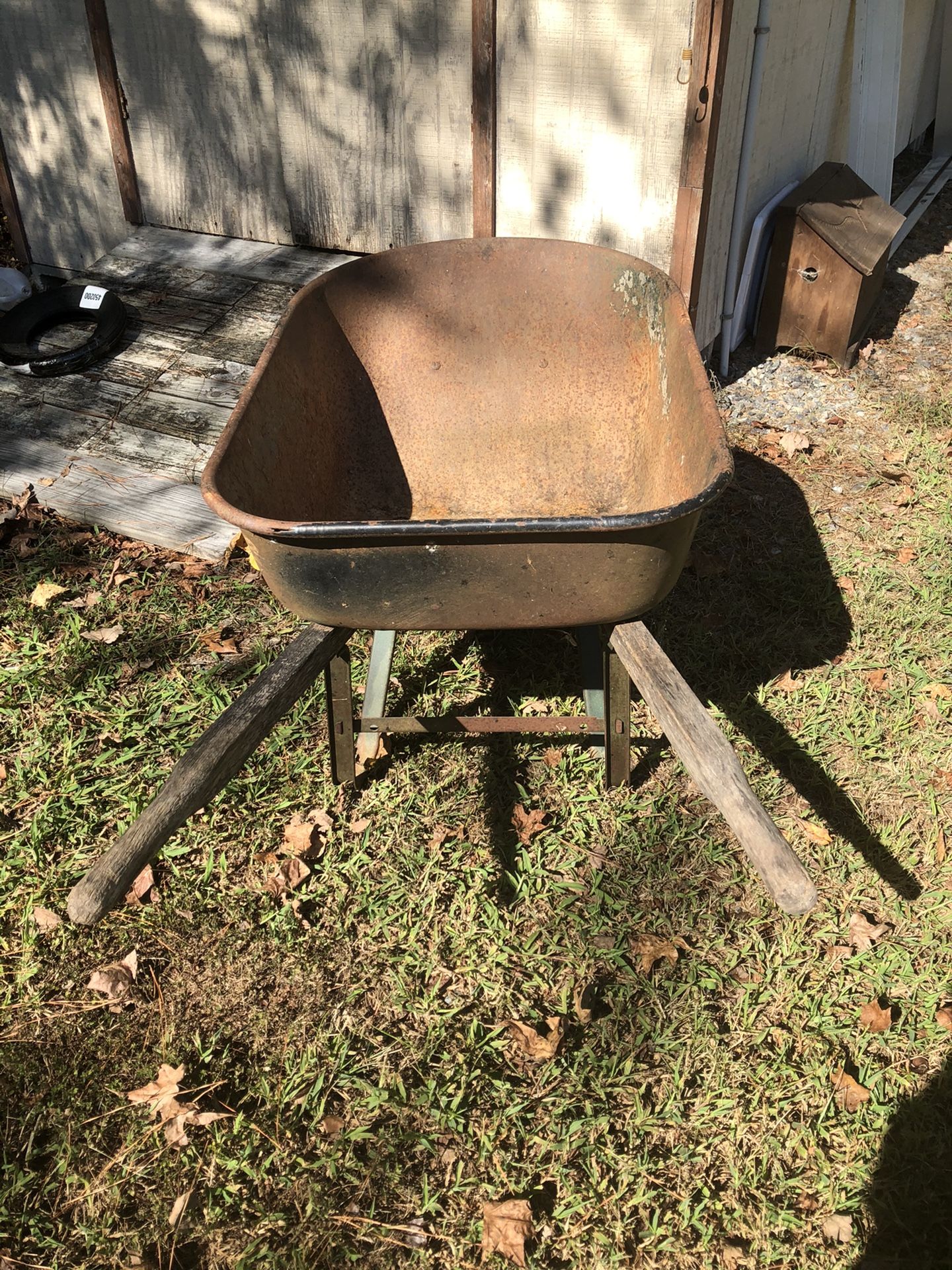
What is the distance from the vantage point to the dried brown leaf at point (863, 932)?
2602 millimetres

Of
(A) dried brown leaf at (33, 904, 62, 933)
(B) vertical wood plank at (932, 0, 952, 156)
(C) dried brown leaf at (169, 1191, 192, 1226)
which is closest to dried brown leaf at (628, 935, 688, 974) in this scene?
(C) dried brown leaf at (169, 1191, 192, 1226)

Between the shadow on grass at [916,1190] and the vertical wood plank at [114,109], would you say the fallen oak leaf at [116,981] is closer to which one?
the shadow on grass at [916,1190]

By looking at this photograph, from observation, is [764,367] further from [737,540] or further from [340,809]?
[340,809]

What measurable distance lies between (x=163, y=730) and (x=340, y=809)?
0.72 meters

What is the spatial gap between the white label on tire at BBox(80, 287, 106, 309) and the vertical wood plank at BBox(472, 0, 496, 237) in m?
1.91

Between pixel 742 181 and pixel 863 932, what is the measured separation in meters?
3.71

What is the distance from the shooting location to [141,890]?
277 centimetres

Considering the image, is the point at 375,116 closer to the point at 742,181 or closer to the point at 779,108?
the point at 742,181

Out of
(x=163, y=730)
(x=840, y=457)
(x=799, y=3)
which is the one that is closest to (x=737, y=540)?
(x=840, y=457)

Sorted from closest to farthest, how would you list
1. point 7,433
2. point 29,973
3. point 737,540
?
point 29,973
point 737,540
point 7,433

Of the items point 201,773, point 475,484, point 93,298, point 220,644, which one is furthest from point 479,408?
point 93,298

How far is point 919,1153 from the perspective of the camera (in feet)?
7.16

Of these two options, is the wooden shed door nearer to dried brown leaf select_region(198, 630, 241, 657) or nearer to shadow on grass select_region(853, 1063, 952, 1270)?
dried brown leaf select_region(198, 630, 241, 657)

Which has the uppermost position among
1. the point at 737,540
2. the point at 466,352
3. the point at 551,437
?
the point at 466,352
